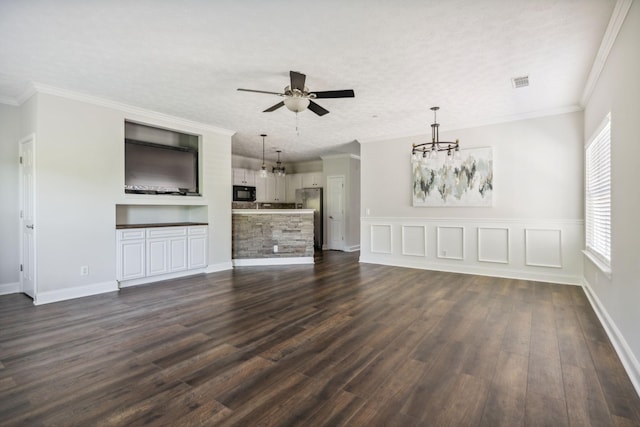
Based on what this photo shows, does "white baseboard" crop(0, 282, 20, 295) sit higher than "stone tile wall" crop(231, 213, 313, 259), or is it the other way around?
"stone tile wall" crop(231, 213, 313, 259)

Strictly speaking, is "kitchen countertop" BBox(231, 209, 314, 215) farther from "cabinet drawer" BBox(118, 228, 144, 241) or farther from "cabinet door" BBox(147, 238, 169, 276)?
"cabinet drawer" BBox(118, 228, 144, 241)

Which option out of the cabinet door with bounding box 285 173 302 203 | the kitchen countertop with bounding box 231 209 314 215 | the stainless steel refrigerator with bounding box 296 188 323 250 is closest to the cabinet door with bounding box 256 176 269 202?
the cabinet door with bounding box 285 173 302 203

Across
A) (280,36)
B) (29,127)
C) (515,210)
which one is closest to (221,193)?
(29,127)

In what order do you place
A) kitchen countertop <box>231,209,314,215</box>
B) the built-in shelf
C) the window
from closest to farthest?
the window < the built-in shelf < kitchen countertop <box>231,209,314,215</box>

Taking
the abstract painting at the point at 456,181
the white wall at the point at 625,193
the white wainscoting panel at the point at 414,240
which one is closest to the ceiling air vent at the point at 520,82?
the white wall at the point at 625,193

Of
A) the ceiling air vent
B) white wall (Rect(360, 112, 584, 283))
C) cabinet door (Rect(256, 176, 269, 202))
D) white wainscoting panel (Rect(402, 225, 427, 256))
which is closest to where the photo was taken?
the ceiling air vent

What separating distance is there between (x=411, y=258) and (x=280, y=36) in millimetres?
4863

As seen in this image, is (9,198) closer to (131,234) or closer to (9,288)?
(9,288)

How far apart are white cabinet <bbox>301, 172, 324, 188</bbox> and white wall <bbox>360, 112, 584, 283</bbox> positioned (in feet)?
10.3

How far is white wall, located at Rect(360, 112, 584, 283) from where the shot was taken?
4.85 metres

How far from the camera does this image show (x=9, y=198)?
4484 millimetres

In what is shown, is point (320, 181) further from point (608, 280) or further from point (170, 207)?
point (608, 280)

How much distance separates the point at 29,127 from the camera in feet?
13.8

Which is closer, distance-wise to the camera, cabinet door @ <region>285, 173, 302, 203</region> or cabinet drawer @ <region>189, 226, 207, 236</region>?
cabinet drawer @ <region>189, 226, 207, 236</region>
